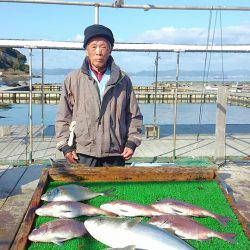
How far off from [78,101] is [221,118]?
4.02 meters

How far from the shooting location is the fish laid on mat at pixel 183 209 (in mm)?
2926

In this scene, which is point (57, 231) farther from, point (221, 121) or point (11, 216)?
point (221, 121)

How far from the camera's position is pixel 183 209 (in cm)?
294

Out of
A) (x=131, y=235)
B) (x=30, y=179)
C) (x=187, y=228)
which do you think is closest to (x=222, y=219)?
(x=187, y=228)

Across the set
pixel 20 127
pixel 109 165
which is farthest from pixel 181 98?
pixel 109 165

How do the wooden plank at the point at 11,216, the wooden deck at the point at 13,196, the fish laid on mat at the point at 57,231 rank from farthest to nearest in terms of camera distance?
the wooden deck at the point at 13,196
the wooden plank at the point at 11,216
the fish laid on mat at the point at 57,231

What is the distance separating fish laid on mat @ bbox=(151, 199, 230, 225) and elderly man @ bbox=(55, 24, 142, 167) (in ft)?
3.49

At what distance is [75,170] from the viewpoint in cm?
364

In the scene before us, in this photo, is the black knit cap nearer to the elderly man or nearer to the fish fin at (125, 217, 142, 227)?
the elderly man

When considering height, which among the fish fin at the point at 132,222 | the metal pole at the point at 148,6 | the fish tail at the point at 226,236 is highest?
the metal pole at the point at 148,6

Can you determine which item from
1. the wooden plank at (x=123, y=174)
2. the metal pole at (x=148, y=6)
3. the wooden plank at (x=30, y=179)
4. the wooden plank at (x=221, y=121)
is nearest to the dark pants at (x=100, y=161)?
the wooden plank at (x=123, y=174)

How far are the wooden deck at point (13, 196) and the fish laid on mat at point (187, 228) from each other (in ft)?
6.16

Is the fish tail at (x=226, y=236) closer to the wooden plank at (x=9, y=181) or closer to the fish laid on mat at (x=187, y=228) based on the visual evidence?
the fish laid on mat at (x=187, y=228)

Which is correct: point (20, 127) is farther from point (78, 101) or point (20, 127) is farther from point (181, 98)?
point (181, 98)
